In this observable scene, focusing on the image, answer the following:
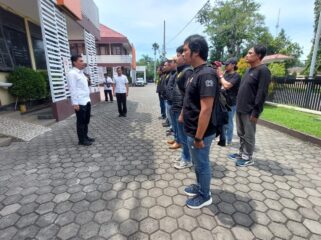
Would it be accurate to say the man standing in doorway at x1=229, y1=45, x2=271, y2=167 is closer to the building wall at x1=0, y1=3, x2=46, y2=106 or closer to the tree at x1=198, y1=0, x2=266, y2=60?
the building wall at x1=0, y1=3, x2=46, y2=106

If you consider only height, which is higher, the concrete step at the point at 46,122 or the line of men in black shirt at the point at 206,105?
the line of men in black shirt at the point at 206,105

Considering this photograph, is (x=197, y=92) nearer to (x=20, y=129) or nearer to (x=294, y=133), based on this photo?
(x=294, y=133)

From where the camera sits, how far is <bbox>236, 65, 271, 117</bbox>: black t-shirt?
9.86 feet

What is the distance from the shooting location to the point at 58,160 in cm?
377


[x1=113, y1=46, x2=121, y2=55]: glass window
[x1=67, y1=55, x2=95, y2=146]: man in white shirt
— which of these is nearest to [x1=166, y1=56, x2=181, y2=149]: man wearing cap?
[x1=67, y1=55, x2=95, y2=146]: man in white shirt

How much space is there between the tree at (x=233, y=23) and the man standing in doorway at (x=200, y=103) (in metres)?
26.4

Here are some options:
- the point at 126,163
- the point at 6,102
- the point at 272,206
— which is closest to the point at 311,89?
the point at 272,206

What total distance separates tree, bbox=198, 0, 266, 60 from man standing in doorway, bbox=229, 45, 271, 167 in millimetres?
25153

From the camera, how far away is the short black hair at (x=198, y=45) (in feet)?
6.55

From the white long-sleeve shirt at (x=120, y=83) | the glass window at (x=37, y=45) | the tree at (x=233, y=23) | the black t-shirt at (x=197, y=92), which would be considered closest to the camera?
the black t-shirt at (x=197, y=92)

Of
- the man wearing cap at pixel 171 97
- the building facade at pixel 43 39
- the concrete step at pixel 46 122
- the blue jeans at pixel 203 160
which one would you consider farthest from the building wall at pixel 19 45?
the blue jeans at pixel 203 160

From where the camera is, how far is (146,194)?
268 centimetres

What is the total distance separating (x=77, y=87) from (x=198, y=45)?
301cm

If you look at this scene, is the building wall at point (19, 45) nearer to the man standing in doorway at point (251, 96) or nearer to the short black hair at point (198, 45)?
the short black hair at point (198, 45)
